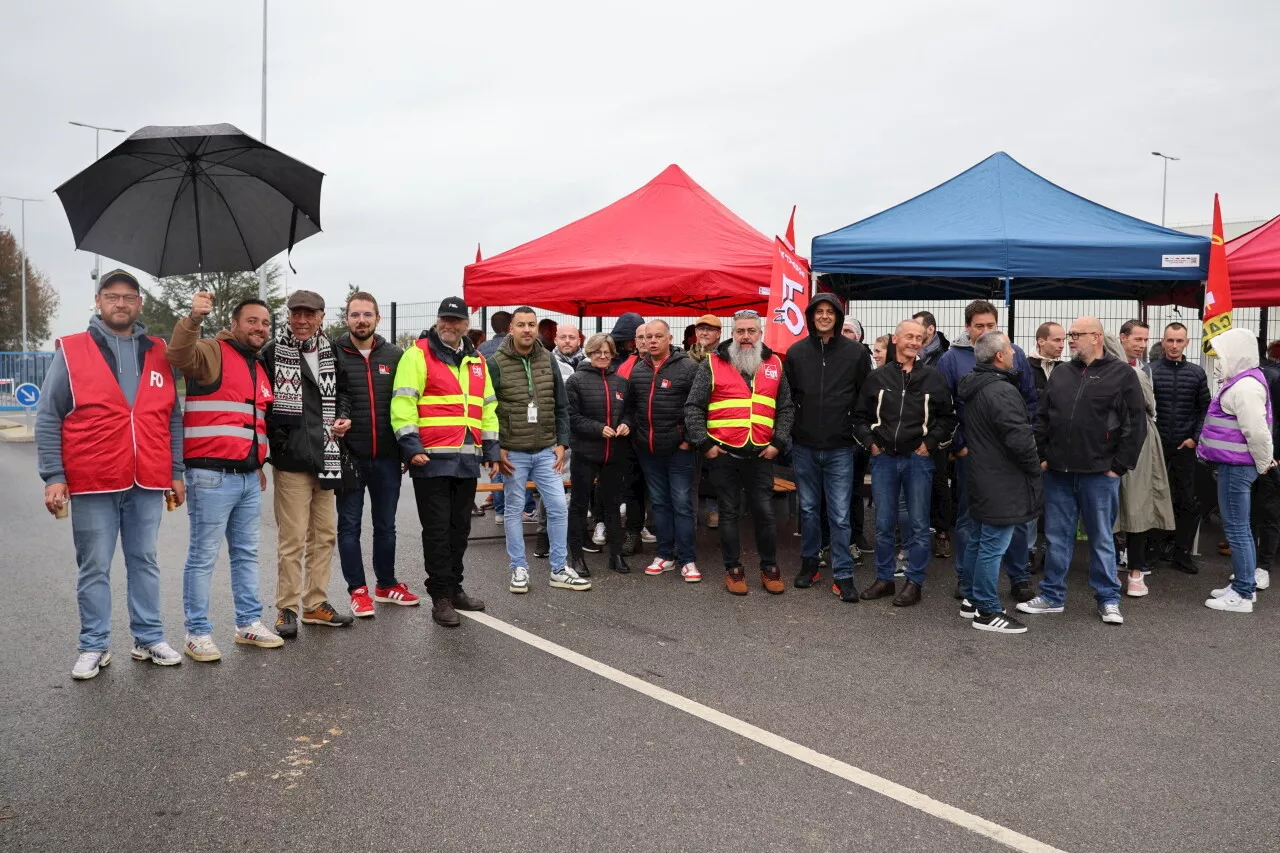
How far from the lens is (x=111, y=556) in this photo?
14.9 ft

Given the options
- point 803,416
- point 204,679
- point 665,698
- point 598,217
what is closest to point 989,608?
point 803,416

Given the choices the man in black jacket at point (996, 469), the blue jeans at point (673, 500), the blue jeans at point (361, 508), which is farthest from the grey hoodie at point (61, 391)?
the man in black jacket at point (996, 469)

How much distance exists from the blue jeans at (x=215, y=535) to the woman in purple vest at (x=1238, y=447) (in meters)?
5.85

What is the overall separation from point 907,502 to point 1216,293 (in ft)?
10.8

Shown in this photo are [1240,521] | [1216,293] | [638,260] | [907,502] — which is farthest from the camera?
[638,260]

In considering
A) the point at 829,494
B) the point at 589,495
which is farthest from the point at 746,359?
the point at 589,495

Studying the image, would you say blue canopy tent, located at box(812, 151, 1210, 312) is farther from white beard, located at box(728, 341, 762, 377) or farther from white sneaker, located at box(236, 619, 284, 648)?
white sneaker, located at box(236, 619, 284, 648)

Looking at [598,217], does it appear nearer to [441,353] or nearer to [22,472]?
[441,353]

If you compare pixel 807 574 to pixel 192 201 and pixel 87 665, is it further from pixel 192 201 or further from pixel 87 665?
pixel 192 201

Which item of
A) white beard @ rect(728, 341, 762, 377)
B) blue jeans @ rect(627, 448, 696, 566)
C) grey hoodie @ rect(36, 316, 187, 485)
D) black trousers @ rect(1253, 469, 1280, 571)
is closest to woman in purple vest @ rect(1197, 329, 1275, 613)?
black trousers @ rect(1253, 469, 1280, 571)

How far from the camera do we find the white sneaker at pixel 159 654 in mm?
4621

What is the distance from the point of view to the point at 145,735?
380 cm

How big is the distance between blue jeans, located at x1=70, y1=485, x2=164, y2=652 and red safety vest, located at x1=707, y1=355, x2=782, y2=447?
11.1ft

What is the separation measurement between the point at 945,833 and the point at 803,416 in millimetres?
3565
